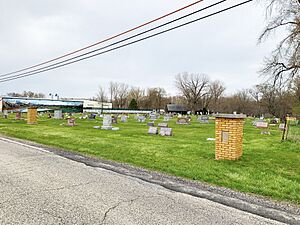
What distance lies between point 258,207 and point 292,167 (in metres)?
3.78

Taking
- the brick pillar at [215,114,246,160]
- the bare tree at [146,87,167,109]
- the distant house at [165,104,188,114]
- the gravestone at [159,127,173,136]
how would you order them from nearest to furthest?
the brick pillar at [215,114,246,160]
the gravestone at [159,127,173,136]
the distant house at [165,104,188,114]
the bare tree at [146,87,167,109]

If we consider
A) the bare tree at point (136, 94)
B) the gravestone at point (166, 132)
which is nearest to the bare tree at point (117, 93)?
the bare tree at point (136, 94)

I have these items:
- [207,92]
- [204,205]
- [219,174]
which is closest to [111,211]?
[204,205]

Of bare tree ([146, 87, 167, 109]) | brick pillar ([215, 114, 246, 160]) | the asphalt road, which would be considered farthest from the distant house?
the asphalt road

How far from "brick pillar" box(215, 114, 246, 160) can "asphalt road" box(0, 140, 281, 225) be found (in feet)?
11.4

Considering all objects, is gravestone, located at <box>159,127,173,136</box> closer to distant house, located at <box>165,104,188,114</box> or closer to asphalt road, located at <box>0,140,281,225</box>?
asphalt road, located at <box>0,140,281,225</box>

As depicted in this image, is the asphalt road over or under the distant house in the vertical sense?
under

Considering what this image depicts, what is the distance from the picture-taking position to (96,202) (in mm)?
4176

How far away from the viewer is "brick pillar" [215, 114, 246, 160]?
777 cm

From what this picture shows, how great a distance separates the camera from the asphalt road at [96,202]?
3570 mm

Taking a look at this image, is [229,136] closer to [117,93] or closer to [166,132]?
[166,132]

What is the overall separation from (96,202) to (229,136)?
5073 millimetres

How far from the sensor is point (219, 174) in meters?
6.24

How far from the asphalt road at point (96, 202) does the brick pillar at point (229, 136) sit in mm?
3472
